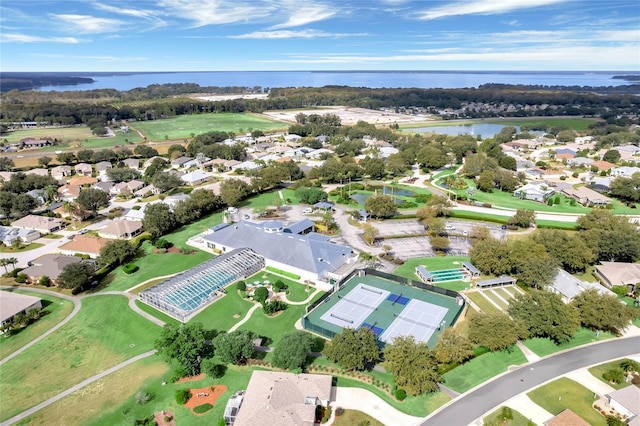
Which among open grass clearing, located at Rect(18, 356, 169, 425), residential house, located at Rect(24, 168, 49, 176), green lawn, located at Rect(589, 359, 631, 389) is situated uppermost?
residential house, located at Rect(24, 168, 49, 176)

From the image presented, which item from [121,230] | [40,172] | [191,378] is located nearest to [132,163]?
[40,172]

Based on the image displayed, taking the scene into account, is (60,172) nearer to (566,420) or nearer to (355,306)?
(355,306)

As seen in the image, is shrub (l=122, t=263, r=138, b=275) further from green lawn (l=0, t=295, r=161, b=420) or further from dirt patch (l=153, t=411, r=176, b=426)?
dirt patch (l=153, t=411, r=176, b=426)

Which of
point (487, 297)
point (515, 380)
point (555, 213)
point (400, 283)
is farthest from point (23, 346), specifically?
point (555, 213)

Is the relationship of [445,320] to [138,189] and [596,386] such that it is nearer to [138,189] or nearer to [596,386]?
[596,386]

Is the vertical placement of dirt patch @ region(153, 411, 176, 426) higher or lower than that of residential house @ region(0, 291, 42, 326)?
lower

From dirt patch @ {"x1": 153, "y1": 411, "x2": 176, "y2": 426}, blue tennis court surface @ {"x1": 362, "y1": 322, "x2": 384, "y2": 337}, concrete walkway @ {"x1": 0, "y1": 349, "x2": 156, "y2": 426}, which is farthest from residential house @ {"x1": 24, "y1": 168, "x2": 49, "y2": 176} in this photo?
blue tennis court surface @ {"x1": 362, "y1": 322, "x2": 384, "y2": 337}
